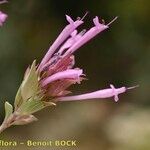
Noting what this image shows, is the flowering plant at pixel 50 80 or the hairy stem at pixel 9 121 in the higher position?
the flowering plant at pixel 50 80

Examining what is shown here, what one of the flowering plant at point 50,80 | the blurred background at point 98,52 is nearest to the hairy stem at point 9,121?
the flowering plant at point 50,80

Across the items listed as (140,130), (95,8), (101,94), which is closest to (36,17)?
(95,8)

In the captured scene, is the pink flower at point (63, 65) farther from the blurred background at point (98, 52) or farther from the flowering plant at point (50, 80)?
the blurred background at point (98, 52)

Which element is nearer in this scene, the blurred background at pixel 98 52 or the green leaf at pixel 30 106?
the green leaf at pixel 30 106

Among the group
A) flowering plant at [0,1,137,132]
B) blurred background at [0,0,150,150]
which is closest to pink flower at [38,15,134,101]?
flowering plant at [0,1,137,132]

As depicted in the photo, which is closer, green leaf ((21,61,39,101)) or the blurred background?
green leaf ((21,61,39,101))

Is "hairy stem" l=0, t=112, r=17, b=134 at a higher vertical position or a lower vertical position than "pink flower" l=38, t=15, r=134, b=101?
lower

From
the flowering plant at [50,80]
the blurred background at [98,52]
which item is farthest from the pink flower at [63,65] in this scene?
the blurred background at [98,52]

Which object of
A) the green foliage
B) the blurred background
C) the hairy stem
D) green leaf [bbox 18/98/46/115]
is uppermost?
the blurred background

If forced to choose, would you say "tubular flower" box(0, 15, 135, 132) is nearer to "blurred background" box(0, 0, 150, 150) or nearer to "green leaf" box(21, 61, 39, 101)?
"green leaf" box(21, 61, 39, 101)

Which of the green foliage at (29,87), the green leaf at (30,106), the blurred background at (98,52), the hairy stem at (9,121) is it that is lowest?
the hairy stem at (9,121)
